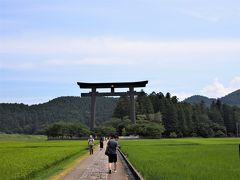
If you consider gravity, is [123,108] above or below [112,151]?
above

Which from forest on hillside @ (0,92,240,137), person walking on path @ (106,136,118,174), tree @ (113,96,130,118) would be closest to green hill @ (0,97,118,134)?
forest on hillside @ (0,92,240,137)

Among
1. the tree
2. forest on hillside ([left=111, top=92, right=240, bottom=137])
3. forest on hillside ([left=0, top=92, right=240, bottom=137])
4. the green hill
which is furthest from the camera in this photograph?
the green hill

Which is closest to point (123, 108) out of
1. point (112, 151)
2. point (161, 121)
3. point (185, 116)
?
point (161, 121)

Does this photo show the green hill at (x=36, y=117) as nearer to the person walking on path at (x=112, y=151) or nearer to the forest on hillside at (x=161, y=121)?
the forest on hillside at (x=161, y=121)

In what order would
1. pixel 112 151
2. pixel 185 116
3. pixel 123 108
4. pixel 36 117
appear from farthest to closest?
pixel 36 117
pixel 123 108
pixel 185 116
pixel 112 151

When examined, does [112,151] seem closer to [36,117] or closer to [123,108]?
[123,108]

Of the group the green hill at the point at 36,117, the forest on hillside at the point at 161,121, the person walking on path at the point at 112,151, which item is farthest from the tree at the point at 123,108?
the person walking on path at the point at 112,151

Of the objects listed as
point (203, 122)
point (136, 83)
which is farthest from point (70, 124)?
point (203, 122)

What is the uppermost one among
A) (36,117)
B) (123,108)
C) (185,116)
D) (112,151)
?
(36,117)

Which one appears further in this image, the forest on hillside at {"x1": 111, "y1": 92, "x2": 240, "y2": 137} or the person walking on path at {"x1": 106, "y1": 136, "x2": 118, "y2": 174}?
the forest on hillside at {"x1": 111, "y1": 92, "x2": 240, "y2": 137}

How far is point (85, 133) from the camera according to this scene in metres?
115

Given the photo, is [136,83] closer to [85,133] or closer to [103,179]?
[85,133]

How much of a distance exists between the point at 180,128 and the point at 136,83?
101 ft

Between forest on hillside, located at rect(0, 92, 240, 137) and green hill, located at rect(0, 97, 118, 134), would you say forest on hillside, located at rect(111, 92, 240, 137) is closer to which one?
forest on hillside, located at rect(0, 92, 240, 137)
